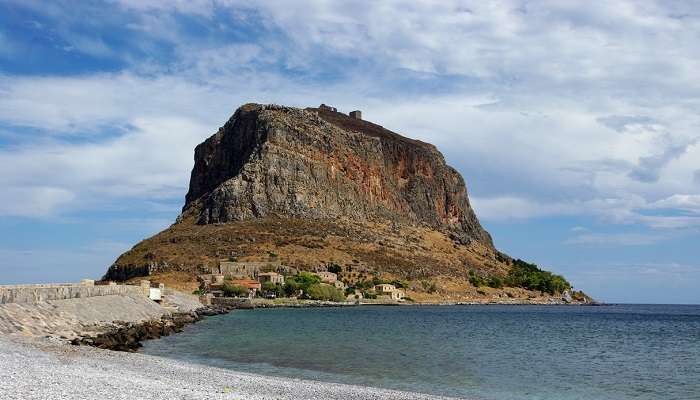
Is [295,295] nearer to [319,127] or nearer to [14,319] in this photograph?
[319,127]

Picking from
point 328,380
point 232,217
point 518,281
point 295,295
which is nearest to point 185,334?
point 328,380

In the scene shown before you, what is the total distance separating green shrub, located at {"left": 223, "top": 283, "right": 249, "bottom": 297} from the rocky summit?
31.6 feet

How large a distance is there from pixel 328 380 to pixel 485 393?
22.5 feet

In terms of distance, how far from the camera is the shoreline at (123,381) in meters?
19.3

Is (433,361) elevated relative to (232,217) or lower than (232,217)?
lower

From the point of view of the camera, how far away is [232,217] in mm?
162750

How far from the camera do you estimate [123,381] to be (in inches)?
865

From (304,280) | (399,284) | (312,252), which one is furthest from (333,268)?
(399,284)

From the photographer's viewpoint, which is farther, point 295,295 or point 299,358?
point 295,295

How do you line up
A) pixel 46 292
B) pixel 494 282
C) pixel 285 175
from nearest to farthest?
1. pixel 46 292
2. pixel 285 175
3. pixel 494 282

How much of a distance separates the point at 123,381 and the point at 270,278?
374ft

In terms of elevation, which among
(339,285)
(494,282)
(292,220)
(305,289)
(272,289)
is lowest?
(272,289)

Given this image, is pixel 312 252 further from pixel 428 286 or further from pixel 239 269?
pixel 428 286

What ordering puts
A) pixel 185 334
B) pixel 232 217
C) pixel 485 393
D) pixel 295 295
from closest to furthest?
1. pixel 485 393
2. pixel 185 334
3. pixel 295 295
4. pixel 232 217
